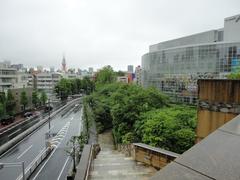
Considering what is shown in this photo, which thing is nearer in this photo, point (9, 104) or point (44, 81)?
point (9, 104)

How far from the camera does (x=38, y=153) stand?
20.0m

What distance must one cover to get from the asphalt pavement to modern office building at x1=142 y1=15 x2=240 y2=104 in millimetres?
19981

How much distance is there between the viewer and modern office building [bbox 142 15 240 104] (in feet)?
104

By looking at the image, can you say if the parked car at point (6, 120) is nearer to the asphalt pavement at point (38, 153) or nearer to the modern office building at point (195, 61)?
the asphalt pavement at point (38, 153)

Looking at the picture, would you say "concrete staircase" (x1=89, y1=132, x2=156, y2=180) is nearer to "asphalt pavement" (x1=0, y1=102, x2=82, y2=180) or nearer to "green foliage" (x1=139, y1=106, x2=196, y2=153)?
"green foliage" (x1=139, y1=106, x2=196, y2=153)

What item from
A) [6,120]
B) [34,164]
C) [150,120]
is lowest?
[34,164]

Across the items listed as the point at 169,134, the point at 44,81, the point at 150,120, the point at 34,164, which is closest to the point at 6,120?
Result: the point at 34,164

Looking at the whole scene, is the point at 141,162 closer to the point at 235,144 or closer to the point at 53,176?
the point at 235,144

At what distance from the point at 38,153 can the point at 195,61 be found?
28967mm

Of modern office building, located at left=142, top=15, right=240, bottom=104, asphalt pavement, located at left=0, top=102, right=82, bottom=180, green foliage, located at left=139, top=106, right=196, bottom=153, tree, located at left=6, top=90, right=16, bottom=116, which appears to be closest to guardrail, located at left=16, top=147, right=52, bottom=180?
asphalt pavement, located at left=0, top=102, right=82, bottom=180

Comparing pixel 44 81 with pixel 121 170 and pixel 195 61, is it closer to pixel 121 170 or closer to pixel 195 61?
pixel 195 61

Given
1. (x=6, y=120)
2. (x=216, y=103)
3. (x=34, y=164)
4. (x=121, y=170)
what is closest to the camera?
(x=216, y=103)

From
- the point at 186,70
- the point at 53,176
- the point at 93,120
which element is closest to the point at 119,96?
the point at 93,120

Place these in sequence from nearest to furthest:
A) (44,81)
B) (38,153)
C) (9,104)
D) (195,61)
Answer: (38,153), (9,104), (195,61), (44,81)
